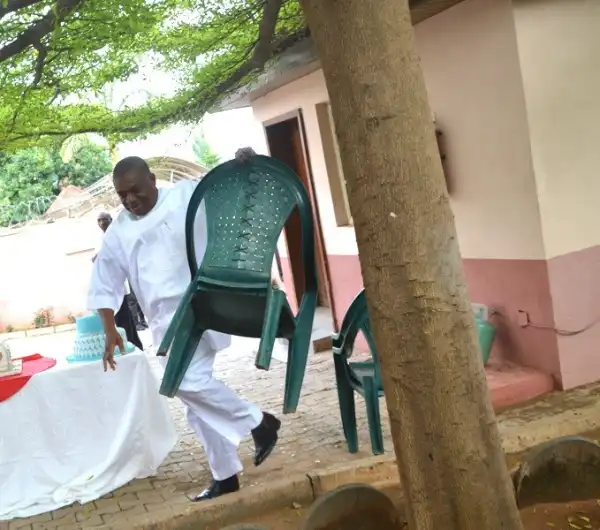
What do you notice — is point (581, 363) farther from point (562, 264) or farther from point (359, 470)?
point (359, 470)

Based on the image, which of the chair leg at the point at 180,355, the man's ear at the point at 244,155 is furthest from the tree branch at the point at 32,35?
the chair leg at the point at 180,355

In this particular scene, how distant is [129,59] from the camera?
23.7 feet

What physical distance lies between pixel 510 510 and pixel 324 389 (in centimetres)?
398

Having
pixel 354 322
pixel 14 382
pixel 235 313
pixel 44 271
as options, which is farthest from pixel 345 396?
pixel 44 271

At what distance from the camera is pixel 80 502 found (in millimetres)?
4504

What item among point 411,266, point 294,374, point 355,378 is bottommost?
point 355,378

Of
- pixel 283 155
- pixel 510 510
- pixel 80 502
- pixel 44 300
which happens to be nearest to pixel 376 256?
pixel 510 510

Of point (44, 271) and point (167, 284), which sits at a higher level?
point (167, 284)

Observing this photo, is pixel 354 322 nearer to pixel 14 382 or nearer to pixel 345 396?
pixel 345 396

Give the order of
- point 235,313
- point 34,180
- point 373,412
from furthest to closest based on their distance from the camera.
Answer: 1. point 34,180
2. point 373,412
3. point 235,313

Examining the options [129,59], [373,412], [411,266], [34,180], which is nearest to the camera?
[411,266]

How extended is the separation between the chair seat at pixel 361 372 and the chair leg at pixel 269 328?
0.80 meters

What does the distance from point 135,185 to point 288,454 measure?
1925mm

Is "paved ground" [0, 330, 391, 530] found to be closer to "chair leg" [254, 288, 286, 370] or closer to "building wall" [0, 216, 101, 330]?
"chair leg" [254, 288, 286, 370]
